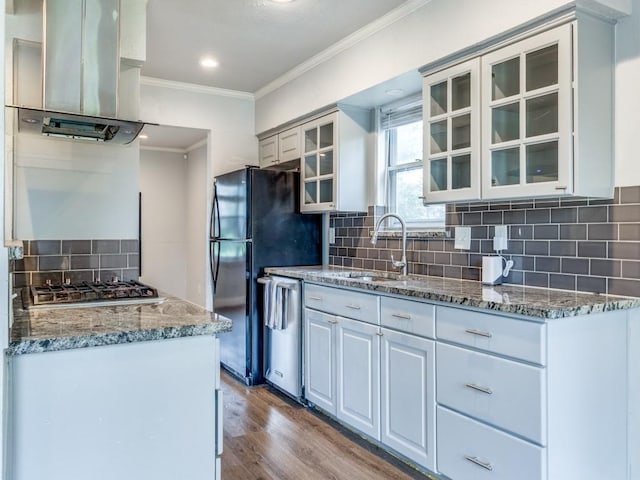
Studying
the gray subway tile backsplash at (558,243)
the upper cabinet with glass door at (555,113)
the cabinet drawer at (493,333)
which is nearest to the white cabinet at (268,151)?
the gray subway tile backsplash at (558,243)

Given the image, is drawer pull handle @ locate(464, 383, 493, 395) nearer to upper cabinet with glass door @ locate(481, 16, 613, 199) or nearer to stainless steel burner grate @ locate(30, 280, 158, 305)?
upper cabinet with glass door @ locate(481, 16, 613, 199)

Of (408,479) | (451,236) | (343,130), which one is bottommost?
Result: (408,479)

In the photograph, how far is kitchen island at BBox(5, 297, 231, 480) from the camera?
55.1 inches

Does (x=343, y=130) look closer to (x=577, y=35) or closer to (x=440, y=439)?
(x=577, y=35)

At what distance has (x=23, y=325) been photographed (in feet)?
5.26

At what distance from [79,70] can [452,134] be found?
181cm

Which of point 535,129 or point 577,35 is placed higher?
point 577,35

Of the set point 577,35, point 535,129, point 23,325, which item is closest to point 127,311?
point 23,325

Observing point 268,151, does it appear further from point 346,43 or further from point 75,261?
point 75,261

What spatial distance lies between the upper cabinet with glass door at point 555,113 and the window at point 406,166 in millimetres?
924

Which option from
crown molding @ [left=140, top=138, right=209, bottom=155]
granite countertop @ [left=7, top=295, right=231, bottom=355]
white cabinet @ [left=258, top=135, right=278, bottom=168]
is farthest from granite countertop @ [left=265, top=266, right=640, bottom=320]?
crown molding @ [left=140, top=138, right=209, bottom=155]

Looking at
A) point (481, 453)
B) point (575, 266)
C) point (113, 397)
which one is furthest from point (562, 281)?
point (113, 397)

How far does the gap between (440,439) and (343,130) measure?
222 centimetres

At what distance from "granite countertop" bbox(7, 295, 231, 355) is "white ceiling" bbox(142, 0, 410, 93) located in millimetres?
1905
